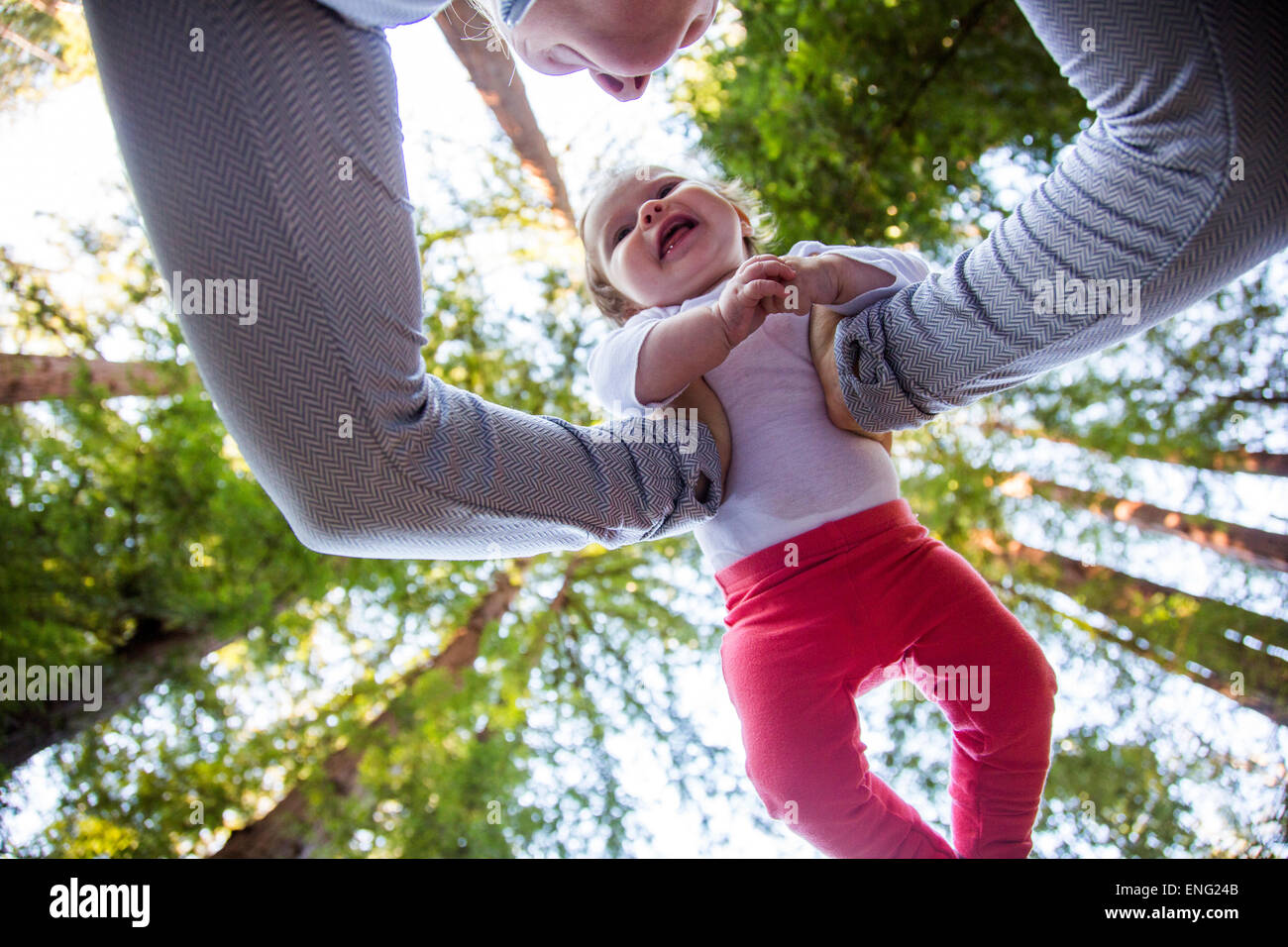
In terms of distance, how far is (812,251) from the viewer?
4.55 feet

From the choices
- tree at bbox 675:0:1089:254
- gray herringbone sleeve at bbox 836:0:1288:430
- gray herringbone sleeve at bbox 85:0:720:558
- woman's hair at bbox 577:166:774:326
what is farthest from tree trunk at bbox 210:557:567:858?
gray herringbone sleeve at bbox 836:0:1288:430

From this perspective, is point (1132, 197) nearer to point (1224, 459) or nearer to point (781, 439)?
point (781, 439)

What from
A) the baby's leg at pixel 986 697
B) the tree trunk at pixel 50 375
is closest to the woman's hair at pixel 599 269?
the baby's leg at pixel 986 697

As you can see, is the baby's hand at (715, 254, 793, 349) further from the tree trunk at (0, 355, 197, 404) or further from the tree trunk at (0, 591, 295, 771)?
the tree trunk at (0, 355, 197, 404)

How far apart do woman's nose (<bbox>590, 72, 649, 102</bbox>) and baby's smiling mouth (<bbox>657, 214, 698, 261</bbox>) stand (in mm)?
382

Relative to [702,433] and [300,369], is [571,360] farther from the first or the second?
[300,369]

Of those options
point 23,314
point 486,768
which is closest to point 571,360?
point 486,768

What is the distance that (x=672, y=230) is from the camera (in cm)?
150

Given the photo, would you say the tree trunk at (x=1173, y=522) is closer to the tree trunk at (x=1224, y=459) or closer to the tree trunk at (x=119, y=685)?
the tree trunk at (x=1224, y=459)

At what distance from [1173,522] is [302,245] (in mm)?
5179

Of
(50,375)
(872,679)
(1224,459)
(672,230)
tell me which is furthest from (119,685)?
(1224,459)
